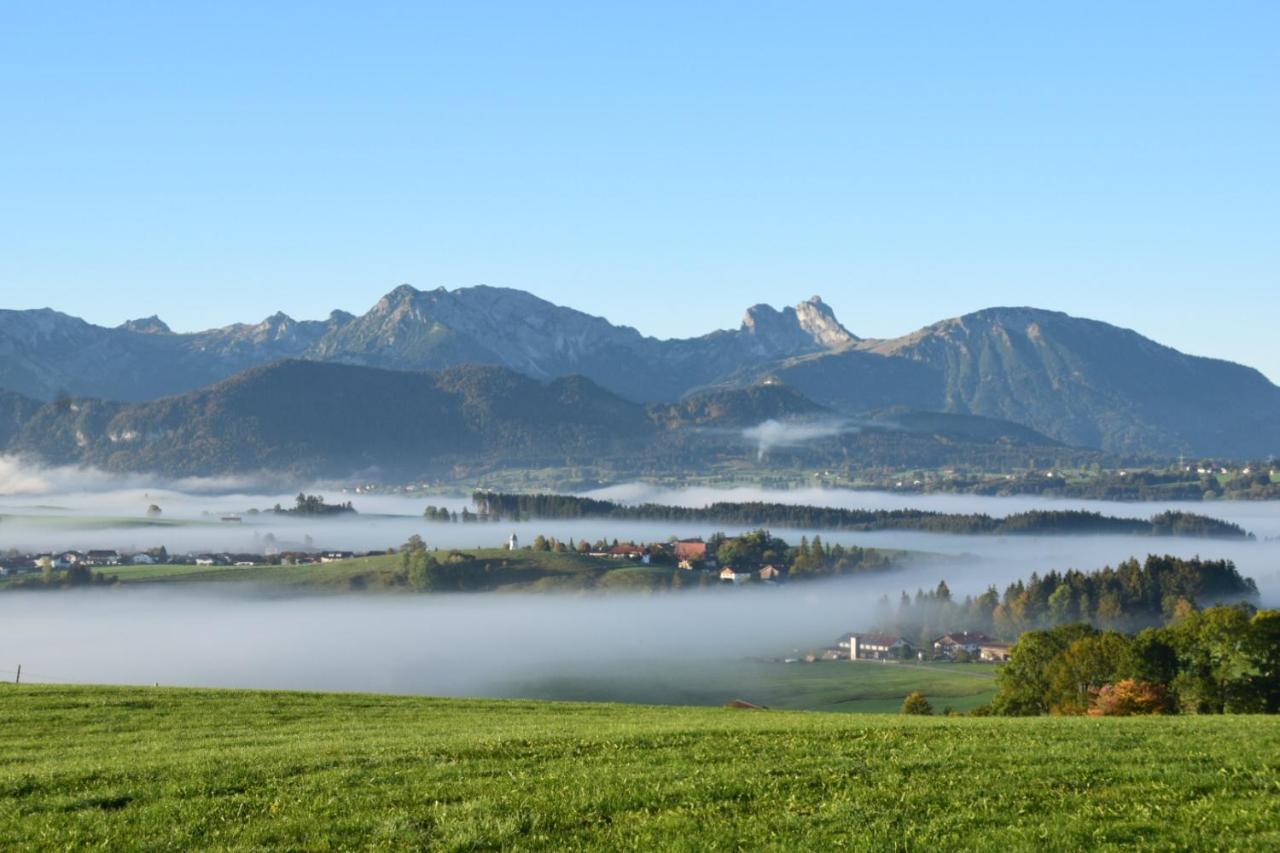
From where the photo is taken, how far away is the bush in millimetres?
66125

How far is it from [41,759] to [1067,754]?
2385 cm

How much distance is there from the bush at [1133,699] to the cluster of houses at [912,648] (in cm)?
10866

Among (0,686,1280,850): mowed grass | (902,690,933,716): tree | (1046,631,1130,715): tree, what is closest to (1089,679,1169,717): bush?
(1046,631,1130,715): tree

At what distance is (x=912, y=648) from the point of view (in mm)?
183375

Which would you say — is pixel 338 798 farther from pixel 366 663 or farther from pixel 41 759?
pixel 366 663

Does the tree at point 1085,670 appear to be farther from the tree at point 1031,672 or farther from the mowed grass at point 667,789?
the mowed grass at point 667,789

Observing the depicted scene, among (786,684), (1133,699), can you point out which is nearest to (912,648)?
(786,684)

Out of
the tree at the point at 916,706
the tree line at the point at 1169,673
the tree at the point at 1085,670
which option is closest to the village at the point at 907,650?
the tree at the point at 916,706

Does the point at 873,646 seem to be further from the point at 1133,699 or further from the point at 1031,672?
the point at 1133,699

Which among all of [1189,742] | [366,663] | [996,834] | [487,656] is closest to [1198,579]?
[487,656]

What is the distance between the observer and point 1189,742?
3069cm

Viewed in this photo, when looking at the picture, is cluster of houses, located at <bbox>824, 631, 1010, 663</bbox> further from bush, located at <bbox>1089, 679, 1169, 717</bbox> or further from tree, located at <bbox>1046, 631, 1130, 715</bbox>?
bush, located at <bbox>1089, 679, 1169, 717</bbox>

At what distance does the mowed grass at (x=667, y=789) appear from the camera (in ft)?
68.5

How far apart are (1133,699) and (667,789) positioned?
50.0 metres
